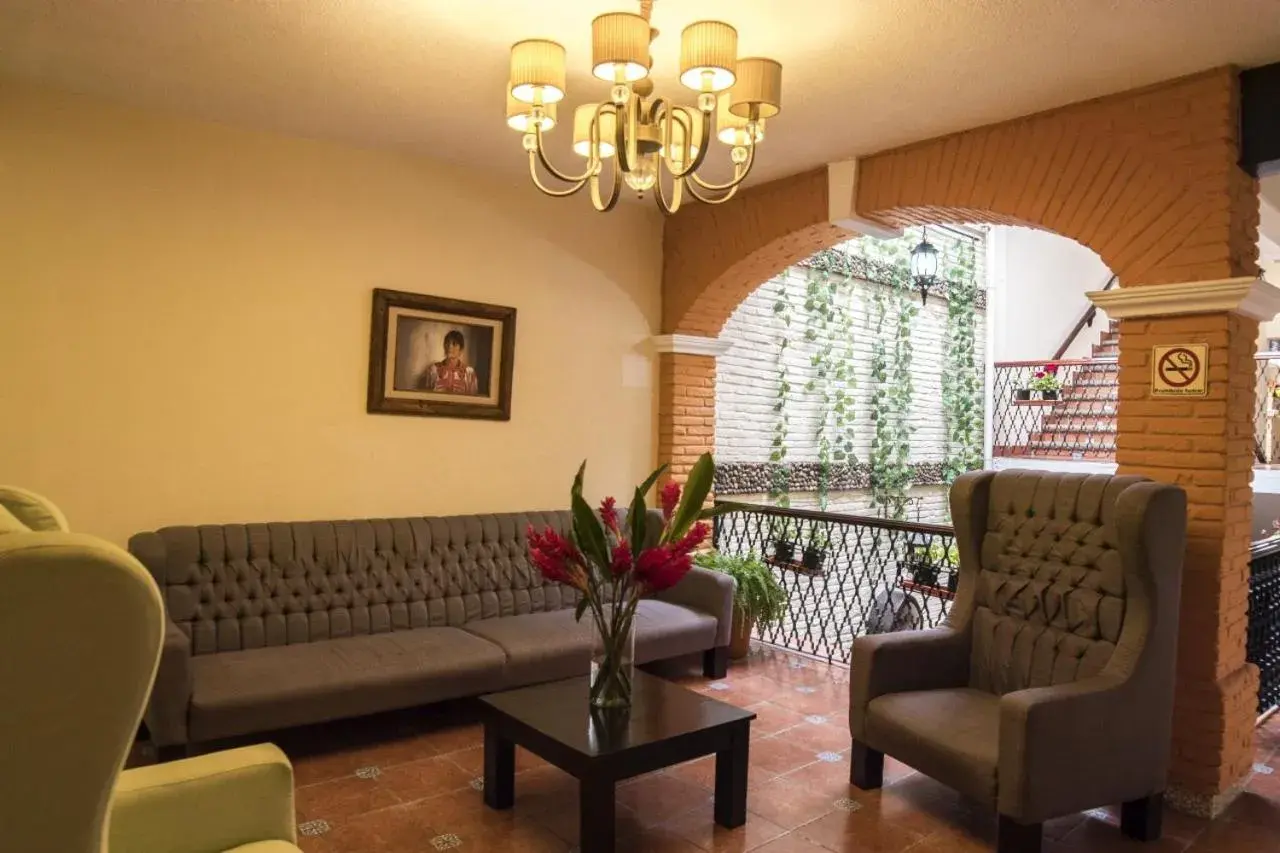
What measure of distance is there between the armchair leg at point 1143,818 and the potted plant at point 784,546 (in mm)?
2947

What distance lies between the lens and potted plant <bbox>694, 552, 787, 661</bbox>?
199 inches

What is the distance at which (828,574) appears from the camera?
583cm

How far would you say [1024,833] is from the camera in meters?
2.71

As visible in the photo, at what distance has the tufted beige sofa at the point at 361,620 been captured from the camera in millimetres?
3318

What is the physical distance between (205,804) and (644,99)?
96.3 inches

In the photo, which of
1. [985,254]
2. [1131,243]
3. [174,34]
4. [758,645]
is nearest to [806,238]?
[1131,243]

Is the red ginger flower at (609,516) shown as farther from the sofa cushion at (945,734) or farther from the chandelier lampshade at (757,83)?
the chandelier lampshade at (757,83)

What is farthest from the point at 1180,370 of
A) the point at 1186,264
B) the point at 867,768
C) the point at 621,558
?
the point at 621,558

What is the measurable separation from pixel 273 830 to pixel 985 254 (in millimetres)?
8837

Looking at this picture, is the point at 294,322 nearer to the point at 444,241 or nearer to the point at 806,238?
the point at 444,241

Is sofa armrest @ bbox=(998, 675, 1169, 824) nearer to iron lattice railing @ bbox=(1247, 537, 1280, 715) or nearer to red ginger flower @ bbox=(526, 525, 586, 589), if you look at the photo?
iron lattice railing @ bbox=(1247, 537, 1280, 715)

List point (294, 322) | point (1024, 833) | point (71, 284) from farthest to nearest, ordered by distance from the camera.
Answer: point (294, 322) → point (71, 284) → point (1024, 833)

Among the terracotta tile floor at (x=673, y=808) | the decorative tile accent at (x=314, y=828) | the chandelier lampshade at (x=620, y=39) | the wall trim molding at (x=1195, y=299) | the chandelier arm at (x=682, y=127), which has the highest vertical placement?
the chandelier lampshade at (x=620, y=39)

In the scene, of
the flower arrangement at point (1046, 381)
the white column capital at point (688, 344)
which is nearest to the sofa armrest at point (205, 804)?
the white column capital at point (688, 344)
